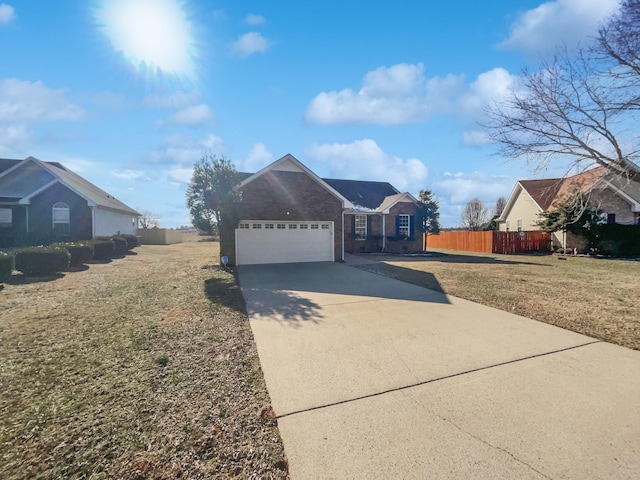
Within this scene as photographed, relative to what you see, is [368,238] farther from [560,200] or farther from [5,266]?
[5,266]

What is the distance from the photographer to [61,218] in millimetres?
19406

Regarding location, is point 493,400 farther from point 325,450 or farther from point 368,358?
point 325,450

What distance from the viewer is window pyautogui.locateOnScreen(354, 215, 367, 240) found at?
876 inches

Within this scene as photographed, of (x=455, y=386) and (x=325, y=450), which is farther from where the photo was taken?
(x=455, y=386)

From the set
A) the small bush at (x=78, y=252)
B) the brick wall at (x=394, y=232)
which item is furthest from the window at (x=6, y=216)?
the brick wall at (x=394, y=232)

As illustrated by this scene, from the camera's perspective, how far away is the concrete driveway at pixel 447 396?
96.3 inches

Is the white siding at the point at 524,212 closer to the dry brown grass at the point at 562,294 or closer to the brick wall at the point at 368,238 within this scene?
the brick wall at the point at 368,238

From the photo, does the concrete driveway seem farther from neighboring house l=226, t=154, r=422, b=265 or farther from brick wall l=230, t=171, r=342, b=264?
brick wall l=230, t=171, r=342, b=264

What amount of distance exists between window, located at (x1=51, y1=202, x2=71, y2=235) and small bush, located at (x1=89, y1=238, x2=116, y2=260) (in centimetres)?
500

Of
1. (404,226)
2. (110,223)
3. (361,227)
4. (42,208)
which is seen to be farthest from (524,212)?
(42,208)

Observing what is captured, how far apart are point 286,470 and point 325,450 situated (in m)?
0.37

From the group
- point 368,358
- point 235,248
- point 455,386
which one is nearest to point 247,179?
point 235,248

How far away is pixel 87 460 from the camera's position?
243 centimetres

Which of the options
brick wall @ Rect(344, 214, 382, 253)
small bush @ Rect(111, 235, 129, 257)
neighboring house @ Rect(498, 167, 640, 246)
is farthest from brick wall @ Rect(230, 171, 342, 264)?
neighboring house @ Rect(498, 167, 640, 246)
